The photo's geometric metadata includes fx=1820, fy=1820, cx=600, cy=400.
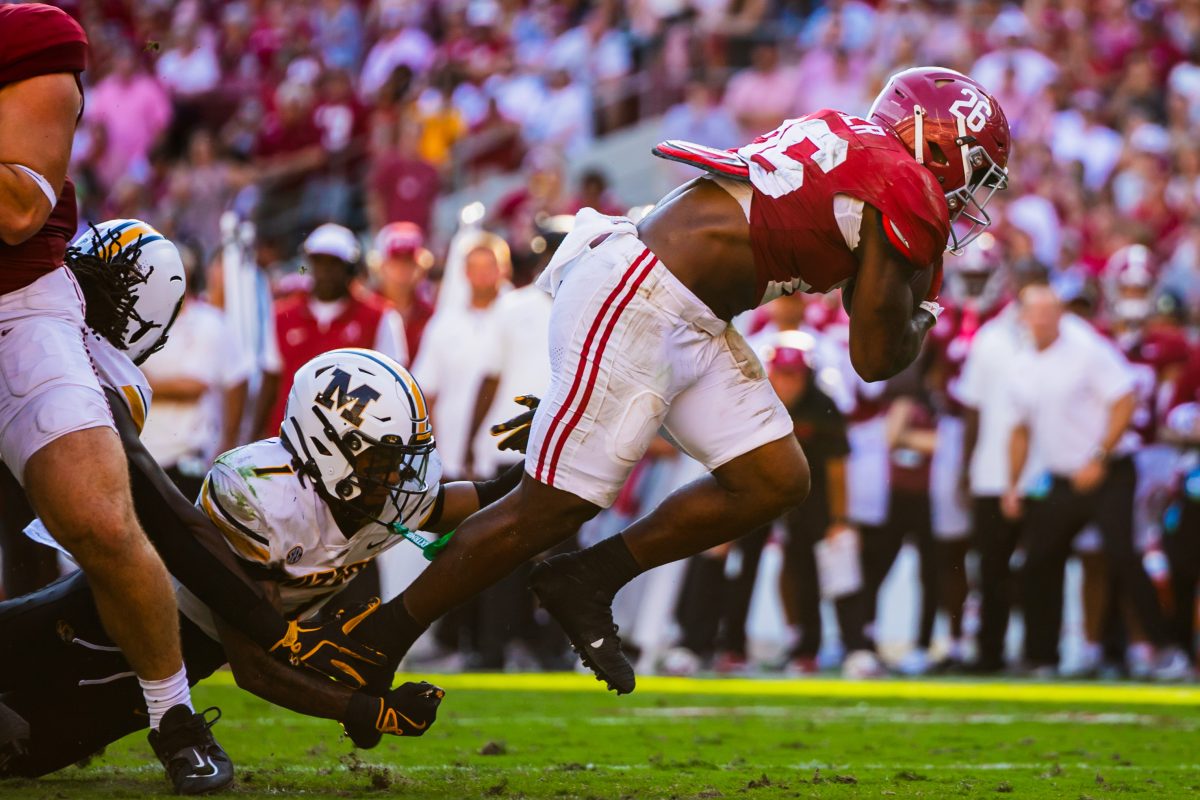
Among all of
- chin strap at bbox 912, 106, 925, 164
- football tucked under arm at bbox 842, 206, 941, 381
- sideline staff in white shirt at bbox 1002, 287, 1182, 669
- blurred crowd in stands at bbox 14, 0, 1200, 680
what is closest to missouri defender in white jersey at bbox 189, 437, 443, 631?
football tucked under arm at bbox 842, 206, 941, 381

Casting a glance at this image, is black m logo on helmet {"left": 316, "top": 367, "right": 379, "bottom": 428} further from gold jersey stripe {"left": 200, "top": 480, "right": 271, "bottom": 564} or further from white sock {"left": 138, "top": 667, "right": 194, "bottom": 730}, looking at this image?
white sock {"left": 138, "top": 667, "right": 194, "bottom": 730}

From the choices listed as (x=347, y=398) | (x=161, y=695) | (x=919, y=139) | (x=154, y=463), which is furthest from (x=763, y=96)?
(x=161, y=695)

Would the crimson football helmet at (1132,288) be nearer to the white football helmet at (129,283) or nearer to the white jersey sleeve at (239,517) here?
the white football helmet at (129,283)

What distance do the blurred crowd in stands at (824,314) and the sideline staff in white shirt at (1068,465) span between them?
0.7 inches

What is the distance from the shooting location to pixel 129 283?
4.64 m

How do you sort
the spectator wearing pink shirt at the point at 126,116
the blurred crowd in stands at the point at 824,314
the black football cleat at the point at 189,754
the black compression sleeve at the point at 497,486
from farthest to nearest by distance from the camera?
1. the spectator wearing pink shirt at the point at 126,116
2. the blurred crowd in stands at the point at 824,314
3. the black compression sleeve at the point at 497,486
4. the black football cleat at the point at 189,754

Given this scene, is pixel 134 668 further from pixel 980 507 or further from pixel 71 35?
pixel 980 507

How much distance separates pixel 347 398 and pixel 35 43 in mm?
1083

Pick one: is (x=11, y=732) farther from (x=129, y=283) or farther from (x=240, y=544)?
(x=129, y=283)

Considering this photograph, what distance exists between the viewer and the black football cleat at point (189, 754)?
4.11 m

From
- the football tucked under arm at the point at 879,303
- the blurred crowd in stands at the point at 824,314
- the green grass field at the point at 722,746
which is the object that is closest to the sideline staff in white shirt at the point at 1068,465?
the blurred crowd in stands at the point at 824,314

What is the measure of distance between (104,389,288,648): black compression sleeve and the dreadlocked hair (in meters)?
0.39

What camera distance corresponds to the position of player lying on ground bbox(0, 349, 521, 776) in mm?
4352

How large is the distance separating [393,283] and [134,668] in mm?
5578
